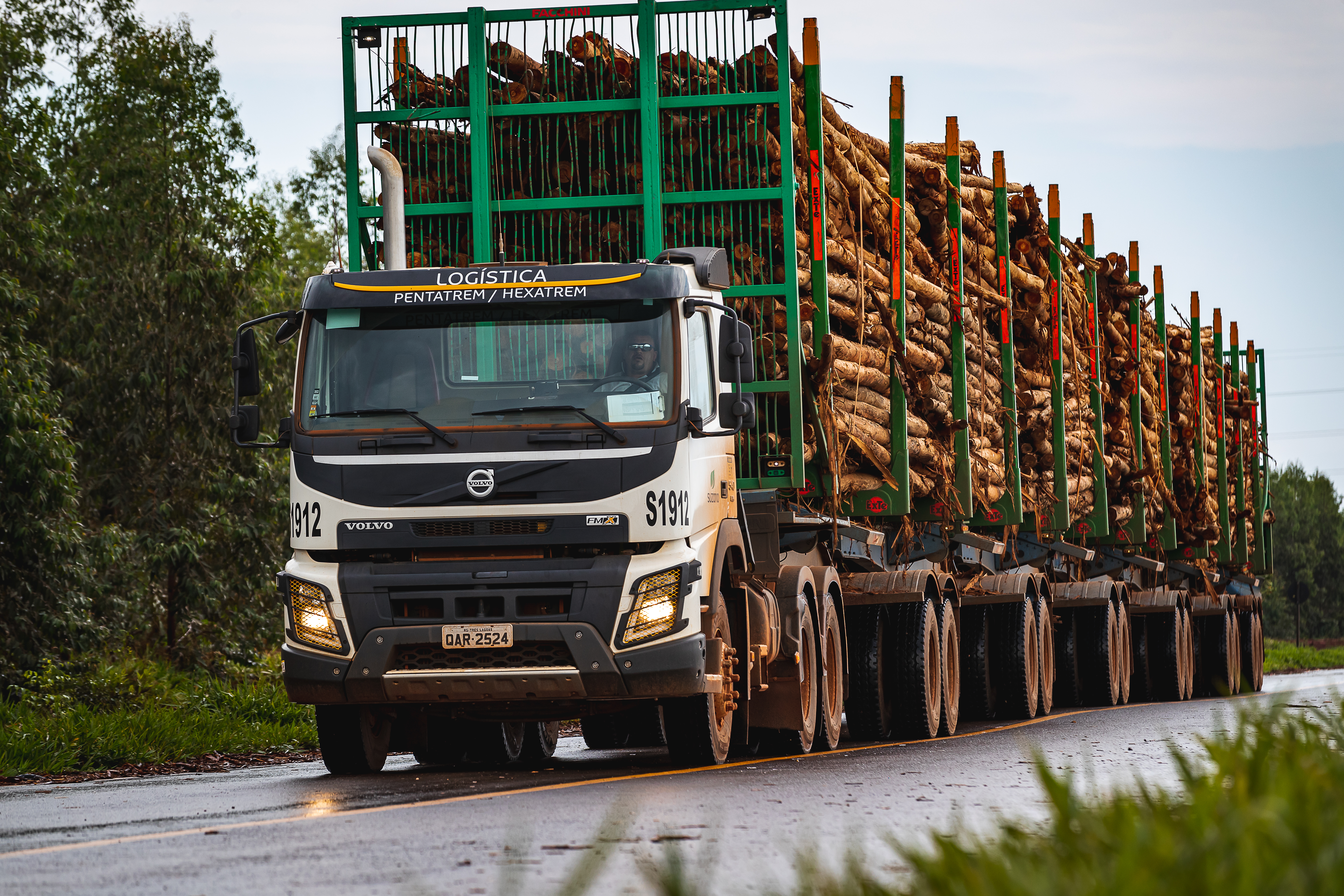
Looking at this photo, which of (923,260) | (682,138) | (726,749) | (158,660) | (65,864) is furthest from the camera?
(158,660)

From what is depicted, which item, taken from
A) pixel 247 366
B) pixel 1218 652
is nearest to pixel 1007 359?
pixel 247 366

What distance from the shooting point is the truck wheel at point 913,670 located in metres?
14.6

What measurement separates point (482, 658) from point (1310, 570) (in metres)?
108

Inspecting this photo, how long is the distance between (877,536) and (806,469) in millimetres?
1704

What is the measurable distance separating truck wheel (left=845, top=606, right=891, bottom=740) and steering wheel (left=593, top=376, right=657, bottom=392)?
4.80 metres

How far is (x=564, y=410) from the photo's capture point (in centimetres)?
1022

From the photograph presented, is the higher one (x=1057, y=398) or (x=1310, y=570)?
(x=1057, y=398)

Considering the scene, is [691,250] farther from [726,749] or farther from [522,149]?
[726,749]

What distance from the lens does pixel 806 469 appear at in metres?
13.2

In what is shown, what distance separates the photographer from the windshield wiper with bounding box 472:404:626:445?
1018cm

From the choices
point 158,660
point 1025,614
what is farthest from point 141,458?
point 1025,614

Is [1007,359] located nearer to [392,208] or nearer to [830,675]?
[830,675]

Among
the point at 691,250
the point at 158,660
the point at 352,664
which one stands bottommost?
the point at 158,660

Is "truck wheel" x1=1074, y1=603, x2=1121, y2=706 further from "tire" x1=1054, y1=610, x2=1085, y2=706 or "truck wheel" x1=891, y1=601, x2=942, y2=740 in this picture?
"truck wheel" x1=891, y1=601, x2=942, y2=740
